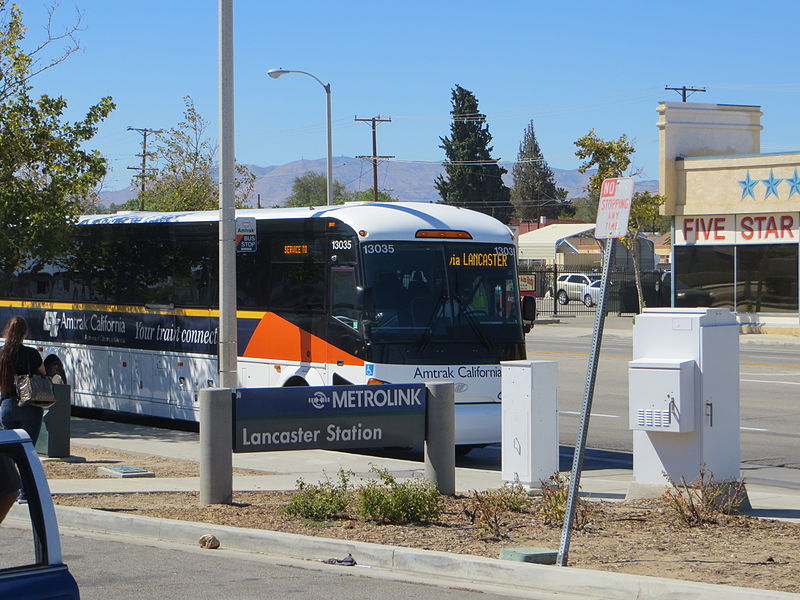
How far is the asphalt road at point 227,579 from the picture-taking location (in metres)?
7.78

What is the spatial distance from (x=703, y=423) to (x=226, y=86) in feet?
28.7

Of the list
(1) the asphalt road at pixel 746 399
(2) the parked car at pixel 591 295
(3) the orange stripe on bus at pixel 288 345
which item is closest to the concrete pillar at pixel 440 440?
(3) the orange stripe on bus at pixel 288 345

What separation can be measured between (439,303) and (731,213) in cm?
2567

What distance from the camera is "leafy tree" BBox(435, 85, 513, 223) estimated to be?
107875 mm

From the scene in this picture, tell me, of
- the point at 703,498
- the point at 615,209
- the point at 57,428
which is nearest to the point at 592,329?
the point at 57,428

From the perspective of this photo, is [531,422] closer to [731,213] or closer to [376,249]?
[376,249]

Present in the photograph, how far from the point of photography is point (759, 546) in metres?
8.87

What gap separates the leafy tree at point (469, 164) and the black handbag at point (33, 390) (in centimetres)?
9697

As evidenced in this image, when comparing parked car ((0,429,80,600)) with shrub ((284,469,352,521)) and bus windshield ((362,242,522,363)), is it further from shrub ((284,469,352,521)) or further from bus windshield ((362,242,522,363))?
bus windshield ((362,242,522,363))

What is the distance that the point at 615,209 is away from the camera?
8.06 metres

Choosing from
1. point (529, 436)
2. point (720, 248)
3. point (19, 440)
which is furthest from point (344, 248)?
point (720, 248)

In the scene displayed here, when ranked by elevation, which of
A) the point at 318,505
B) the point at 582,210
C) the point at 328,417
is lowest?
the point at 318,505

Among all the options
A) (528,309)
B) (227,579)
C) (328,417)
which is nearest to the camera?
(227,579)

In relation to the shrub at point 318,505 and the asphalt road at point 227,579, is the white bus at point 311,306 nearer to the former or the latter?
the shrub at point 318,505
